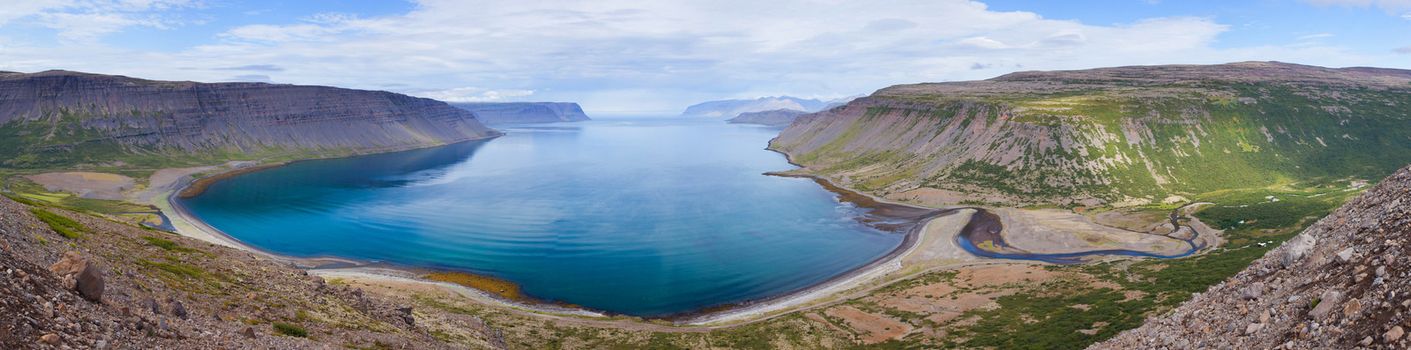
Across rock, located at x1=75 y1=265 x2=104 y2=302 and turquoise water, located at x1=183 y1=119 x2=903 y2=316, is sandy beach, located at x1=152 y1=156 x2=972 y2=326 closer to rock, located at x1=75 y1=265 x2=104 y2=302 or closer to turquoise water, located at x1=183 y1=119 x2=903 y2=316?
turquoise water, located at x1=183 y1=119 x2=903 y2=316

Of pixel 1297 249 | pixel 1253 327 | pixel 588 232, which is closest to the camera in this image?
pixel 1253 327

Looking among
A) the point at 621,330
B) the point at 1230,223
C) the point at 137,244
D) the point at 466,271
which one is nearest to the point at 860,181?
the point at 1230,223

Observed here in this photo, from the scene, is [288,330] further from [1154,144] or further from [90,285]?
[1154,144]

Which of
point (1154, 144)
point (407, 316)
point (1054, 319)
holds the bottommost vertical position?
point (1054, 319)

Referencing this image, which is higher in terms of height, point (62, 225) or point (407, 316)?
point (62, 225)

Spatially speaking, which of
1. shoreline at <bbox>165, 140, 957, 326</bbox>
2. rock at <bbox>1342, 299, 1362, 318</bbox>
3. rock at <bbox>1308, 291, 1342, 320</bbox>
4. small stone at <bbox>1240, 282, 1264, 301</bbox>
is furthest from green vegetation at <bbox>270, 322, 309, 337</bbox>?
small stone at <bbox>1240, 282, 1264, 301</bbox>

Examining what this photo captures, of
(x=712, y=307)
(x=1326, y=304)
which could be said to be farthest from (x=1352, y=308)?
(x=712, y=307)

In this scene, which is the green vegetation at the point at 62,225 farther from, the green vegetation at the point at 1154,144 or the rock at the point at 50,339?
the green vegetation at the point at 1154,144
